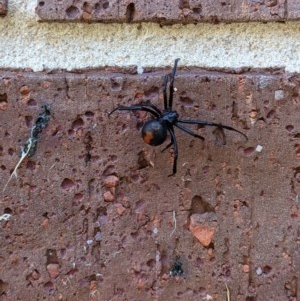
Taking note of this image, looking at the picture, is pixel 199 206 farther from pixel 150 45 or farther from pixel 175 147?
pixel 150 45

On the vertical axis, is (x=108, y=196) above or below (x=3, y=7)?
below

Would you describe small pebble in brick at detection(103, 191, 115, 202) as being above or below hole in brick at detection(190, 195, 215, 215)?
above

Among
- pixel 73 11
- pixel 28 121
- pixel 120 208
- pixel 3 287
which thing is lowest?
pixel 3 287

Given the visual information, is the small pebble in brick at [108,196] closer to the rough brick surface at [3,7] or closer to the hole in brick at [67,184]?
the hole in brick at [67,184]

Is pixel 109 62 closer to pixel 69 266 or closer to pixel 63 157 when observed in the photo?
pixel 63 157

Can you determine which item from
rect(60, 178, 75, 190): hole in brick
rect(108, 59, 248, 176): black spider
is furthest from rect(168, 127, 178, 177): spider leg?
rect(60, 178, 75, 190): hole in brick

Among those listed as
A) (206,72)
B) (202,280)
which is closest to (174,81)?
(206,72)

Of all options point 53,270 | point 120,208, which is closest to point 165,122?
point 120,208

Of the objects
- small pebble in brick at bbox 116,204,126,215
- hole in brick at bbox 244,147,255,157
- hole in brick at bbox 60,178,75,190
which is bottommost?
small pebble in brick at bbox 116,204,126,215

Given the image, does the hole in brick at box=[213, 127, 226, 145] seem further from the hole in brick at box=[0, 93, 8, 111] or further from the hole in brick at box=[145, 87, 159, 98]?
the hole in brick at box=[0, 93, 8, 111]

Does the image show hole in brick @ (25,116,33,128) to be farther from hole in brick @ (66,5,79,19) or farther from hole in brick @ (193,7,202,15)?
hole in brick @ (193,7,202,15)
